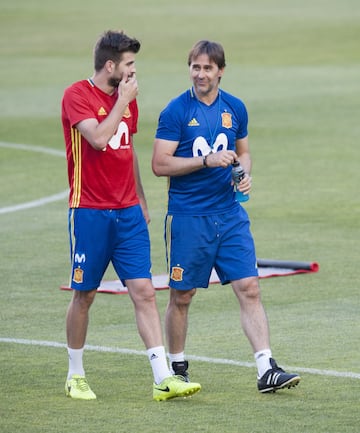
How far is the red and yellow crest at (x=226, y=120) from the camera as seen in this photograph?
32.4ft

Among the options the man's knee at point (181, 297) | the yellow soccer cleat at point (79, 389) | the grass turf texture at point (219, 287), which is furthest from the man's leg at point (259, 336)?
the yellow soccer cleat at point (79, 389)

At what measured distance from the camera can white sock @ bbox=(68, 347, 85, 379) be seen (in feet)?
31.7

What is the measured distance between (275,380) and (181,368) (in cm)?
73

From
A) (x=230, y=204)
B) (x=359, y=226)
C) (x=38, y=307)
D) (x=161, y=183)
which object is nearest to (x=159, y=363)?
(x=230, y=204)

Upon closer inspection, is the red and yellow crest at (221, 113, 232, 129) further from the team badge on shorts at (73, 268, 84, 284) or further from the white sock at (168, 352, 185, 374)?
the white sock at (168, 352, 185, 374)

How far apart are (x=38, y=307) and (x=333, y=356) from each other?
311cm

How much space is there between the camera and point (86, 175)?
9.55 meters

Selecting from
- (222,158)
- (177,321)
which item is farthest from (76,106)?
(177,321)

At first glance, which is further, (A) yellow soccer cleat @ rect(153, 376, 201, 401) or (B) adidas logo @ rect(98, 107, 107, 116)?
(B) adidas logo @ rect(98, 107, 107, 116)

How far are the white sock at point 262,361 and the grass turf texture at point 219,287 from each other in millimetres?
156

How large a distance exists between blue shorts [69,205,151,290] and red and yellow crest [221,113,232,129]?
863 millimetres

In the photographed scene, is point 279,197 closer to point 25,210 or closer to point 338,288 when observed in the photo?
point 25,210

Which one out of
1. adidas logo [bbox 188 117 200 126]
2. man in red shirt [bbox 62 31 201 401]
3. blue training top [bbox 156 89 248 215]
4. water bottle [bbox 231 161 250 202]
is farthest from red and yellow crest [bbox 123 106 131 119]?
water bottle [bbox 231 161 250 202]

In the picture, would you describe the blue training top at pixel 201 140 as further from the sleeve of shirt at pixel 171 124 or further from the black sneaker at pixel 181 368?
the black sneaker at pixel 181 368
